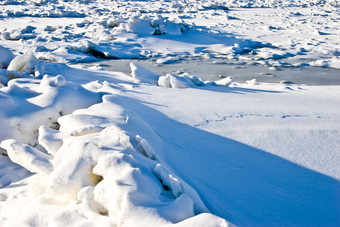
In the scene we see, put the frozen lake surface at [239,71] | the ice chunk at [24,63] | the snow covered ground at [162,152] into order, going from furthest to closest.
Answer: the frozen lake surface at [239,71]
the ice chunk at [24,63]
the snow covered ground at [162,152]

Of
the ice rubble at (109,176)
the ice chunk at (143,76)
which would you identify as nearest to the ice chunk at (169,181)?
the ice rubble at (109,176)

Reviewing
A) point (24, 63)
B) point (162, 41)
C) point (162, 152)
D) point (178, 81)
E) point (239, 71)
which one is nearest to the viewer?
point (162, 152)

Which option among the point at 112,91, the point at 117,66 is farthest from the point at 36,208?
the point at 117,66

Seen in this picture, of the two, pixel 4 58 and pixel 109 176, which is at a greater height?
pixel 109 176

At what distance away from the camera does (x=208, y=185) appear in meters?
1.49

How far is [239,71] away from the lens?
4.77 meters

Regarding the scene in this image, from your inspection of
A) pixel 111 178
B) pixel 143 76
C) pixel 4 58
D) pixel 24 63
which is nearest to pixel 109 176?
pixel 111 178

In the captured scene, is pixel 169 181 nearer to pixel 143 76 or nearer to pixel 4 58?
pixel 143 76

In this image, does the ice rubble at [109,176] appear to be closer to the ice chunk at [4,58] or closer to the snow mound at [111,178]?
the snow mound at [111,178]

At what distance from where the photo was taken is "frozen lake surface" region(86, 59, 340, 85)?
4309mm

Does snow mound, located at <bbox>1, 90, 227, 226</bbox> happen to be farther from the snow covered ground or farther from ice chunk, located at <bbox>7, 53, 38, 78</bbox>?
ice chunk, located at <bbox>7, 53, 38, 78</bbox>

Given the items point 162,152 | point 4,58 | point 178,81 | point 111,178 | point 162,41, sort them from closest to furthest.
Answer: point 111,178, point 162,152, point 178,81, point 4,58, point 162,41

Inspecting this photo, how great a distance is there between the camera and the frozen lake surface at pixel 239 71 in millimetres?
4309

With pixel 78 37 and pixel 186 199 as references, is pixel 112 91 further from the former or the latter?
pixel 78 37
